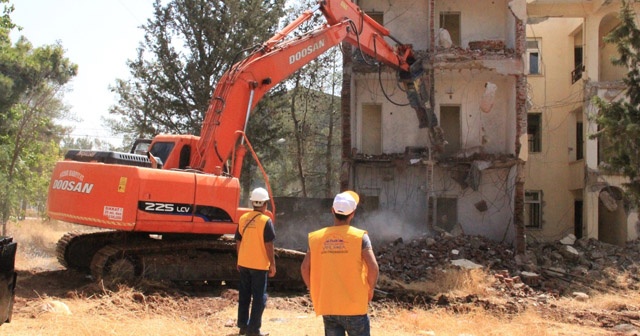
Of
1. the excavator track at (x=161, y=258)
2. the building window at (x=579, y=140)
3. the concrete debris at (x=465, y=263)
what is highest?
the building window at (x=579, y=140)

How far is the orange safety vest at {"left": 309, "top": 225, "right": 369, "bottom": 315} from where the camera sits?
4.47m

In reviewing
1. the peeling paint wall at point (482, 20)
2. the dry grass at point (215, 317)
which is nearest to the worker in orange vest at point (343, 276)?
the dry grass at point (215, 317)

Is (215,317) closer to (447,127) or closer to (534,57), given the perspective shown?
(447,127)

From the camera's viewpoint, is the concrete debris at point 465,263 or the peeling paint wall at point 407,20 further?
the peeling paint wall at point 407,20

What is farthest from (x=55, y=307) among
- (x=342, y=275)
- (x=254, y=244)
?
(x=342, y=275)

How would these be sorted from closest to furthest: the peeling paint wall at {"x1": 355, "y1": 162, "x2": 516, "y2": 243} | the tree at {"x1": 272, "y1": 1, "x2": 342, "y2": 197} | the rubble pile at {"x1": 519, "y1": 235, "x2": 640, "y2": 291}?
the rubble pile at {"x1": 519, "y1": 235, "x2": 640, "y2": 291} < the peeling paint wall at {"x1": 355, "y1": 162, "x2": 516, "y2": 243} < the tree at {"x1": 272, "y1": 1, "x2": 342, "y2": 197}

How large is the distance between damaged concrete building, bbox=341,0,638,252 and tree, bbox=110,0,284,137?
13.5ft

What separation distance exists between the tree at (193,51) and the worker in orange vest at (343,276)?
16190 millimetres

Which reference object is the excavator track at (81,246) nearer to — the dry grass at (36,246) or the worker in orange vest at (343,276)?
the dry grass at (36,246)

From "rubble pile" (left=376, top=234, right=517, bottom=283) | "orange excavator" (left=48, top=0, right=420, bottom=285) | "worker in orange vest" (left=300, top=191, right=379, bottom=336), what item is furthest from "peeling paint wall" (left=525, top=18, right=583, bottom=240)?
"worker in orange vest" (left=300, top=191, right=379, bottom=336)

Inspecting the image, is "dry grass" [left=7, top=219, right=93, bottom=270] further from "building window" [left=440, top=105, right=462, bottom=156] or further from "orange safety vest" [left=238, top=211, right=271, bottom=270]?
"building window" [left=440, top=105, right=462, bottom=156]

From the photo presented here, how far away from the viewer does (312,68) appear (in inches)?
1066

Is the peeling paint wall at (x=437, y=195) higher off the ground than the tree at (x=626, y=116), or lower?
lower

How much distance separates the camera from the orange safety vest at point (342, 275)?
14.7 ft
